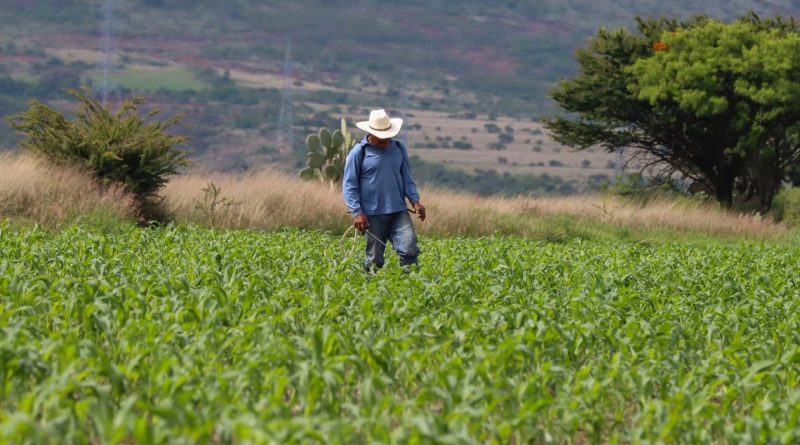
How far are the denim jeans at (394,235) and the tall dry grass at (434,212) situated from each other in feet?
34.9

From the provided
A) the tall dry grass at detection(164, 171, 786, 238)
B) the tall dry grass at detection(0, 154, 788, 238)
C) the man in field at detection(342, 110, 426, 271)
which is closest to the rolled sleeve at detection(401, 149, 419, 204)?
the man in field at detection(342, 110, 426, 271)

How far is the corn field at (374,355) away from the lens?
6.74 metres

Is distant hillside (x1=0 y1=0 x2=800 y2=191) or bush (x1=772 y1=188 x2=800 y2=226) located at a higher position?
bush (x1=772 y1=188 x2=800 y2=226)

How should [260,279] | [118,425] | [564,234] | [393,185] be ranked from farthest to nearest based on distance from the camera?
1. [564,234]
2. [393,185]
3. [260,279]
4. [118,425]

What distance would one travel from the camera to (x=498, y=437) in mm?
6844

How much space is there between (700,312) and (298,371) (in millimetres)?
5905

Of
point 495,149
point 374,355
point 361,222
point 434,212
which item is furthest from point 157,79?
point 374,355

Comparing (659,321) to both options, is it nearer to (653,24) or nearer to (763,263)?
(763,263)

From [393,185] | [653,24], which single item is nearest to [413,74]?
[653,24]

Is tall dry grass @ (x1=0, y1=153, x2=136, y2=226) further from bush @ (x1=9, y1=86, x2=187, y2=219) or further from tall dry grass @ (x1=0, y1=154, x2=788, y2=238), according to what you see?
bush @ (x1=9, y1=86, x2=187, y2=219)

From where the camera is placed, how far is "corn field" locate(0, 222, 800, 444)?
6.74m

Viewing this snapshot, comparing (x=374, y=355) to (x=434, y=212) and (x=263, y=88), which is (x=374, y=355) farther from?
(x=263, y=88)

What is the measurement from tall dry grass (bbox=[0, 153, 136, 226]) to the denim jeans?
831cm

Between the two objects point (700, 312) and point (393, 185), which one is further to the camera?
point (393, 185)
